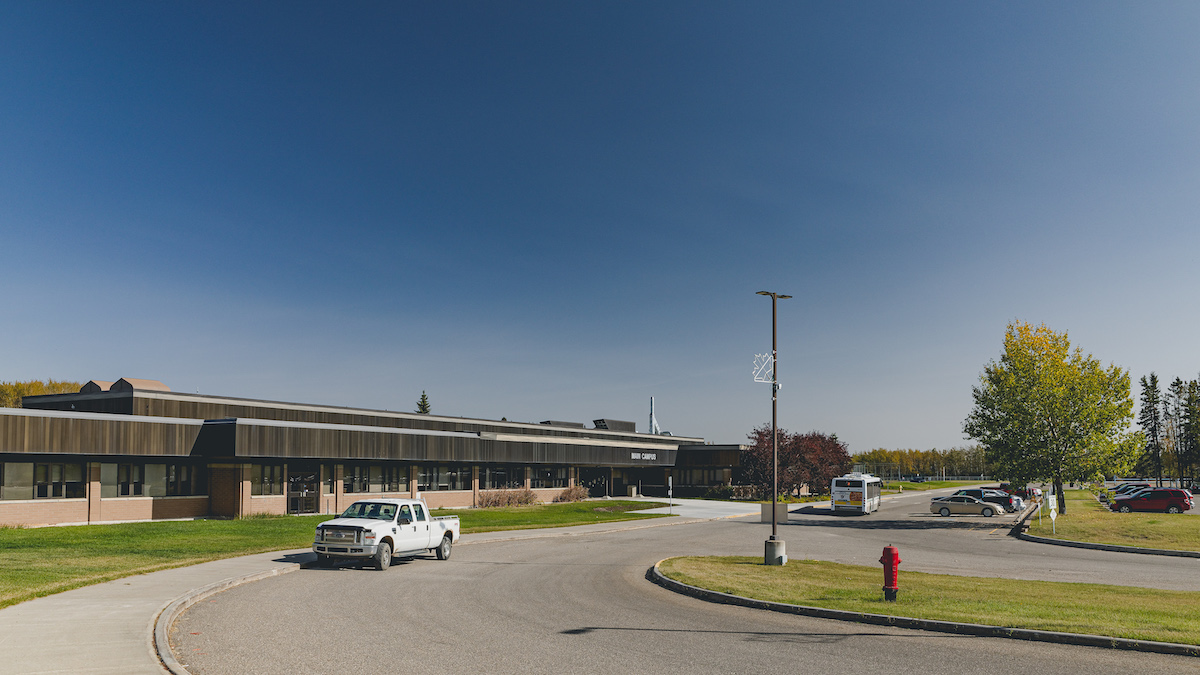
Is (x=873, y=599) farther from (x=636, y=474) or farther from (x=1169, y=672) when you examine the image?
(x=636, y=474)

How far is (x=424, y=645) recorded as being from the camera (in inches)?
516

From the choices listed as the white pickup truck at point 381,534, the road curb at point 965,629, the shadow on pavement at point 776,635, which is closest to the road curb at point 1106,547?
the road curb at point 965,629

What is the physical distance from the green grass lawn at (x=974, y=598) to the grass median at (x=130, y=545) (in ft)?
47.0

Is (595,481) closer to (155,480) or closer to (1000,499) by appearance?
(1000,499)

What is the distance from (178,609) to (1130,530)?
3733cm

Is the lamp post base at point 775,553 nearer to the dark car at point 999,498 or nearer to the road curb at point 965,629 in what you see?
the road curb at point 965,629

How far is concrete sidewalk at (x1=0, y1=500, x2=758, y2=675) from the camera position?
11266mm

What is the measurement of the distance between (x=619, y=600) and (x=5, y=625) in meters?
11.3

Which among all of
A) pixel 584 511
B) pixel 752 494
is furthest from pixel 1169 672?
pixel 752 494

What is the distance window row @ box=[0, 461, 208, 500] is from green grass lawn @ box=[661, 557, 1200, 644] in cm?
3041

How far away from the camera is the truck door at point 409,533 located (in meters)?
24.3

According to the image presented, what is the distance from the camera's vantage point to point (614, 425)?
8925 cm

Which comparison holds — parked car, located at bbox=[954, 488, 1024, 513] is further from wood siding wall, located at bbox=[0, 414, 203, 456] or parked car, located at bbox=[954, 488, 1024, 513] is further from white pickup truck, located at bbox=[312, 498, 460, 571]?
wood siding wall, located at bbox=[0, 414, 203, 456]

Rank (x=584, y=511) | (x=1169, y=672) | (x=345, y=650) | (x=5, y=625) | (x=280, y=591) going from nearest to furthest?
(x=1169, y=672) < (x=345, y=650) < (x=5, y=625) < (x=280, y=591) < (x=584, y=511)
